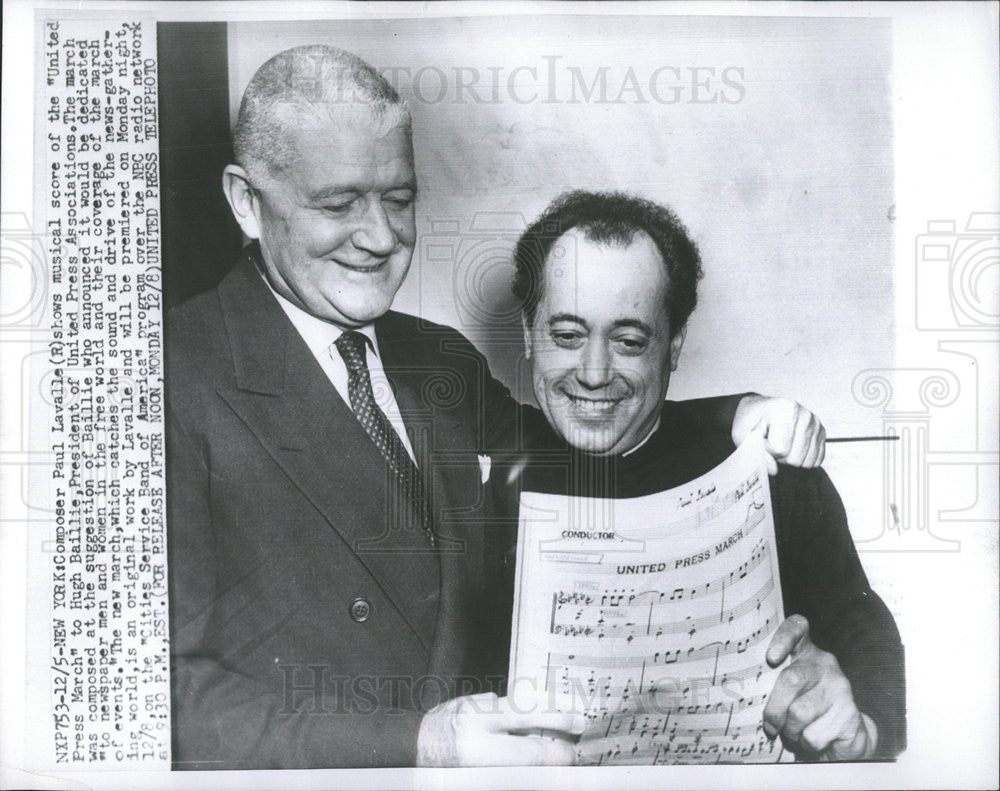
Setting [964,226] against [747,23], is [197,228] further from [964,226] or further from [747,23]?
[964,226]

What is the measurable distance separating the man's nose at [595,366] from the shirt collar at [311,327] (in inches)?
13.2

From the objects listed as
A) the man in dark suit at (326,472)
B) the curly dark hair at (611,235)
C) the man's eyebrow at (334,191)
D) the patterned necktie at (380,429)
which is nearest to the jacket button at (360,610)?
the man in dark suit at (326,472)

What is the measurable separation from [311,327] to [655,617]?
623 mm

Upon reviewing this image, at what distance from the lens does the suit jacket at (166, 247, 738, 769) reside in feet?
3.88

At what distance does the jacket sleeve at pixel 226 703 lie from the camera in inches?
47.0

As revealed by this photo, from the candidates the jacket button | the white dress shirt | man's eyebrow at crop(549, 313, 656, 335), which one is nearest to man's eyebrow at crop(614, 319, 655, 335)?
man's eyebrow at crop(549, 313, 656, 335)

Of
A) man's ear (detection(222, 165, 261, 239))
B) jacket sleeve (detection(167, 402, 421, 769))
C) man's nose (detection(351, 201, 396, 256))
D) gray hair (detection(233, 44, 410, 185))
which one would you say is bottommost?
jacket sleeve (detection(167, 402, 421, 769))

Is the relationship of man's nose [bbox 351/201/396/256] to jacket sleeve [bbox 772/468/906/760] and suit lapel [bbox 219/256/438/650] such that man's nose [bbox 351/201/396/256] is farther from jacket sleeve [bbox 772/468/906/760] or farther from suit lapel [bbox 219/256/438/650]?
jacket sleeve [bbox 772/468/906/760]

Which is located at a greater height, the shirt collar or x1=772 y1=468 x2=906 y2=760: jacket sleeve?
the shirt collar

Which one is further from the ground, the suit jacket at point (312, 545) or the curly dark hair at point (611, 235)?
the curly dark hair at point (611, 235)

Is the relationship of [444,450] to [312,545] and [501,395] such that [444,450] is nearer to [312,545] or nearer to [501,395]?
[501,395]

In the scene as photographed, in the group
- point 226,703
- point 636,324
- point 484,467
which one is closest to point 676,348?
point 636,324

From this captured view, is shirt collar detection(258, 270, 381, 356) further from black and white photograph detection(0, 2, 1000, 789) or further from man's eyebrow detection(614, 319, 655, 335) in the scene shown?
man's eyebrow detection(614, 319, 655, 335)

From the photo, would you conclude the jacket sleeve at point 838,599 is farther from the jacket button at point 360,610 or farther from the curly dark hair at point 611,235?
the jacket button at point 360,610
